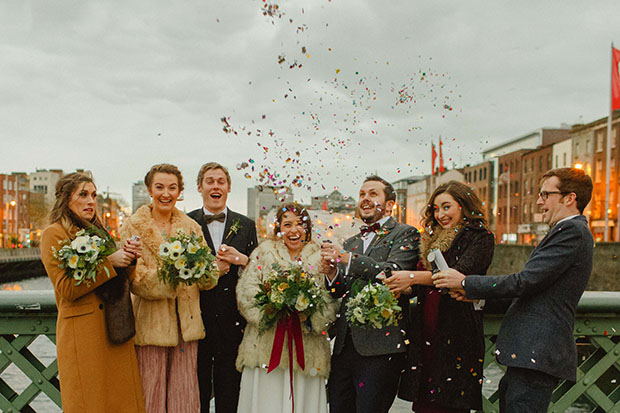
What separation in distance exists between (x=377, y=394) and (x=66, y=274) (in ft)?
8.15

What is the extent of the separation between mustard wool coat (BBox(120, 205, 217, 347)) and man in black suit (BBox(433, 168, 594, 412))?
2.30 meters

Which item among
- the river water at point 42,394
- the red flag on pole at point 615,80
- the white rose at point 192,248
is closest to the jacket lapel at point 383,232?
the white rose at point 192,248

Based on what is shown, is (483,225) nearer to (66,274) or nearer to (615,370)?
(615,370)

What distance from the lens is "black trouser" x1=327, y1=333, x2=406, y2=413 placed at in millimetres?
4264

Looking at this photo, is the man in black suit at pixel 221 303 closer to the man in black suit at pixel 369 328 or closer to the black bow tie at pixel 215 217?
the black bow tie at pixel 215 217

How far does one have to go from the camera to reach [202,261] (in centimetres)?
421

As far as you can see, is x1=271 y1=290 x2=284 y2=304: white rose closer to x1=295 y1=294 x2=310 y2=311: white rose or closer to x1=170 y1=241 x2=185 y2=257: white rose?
x1=295 y1=294 x2=310 y2=311: white rose

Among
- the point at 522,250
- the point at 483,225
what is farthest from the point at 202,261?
the point at 522,250

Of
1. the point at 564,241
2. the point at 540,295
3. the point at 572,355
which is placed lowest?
the point at 572,355

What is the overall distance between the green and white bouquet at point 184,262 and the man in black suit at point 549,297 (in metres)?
2.04

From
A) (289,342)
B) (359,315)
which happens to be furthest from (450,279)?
(289,342)

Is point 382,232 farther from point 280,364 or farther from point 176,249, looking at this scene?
point 176,249

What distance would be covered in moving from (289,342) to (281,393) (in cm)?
44

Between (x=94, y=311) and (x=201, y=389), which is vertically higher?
(x=94, y=311)
